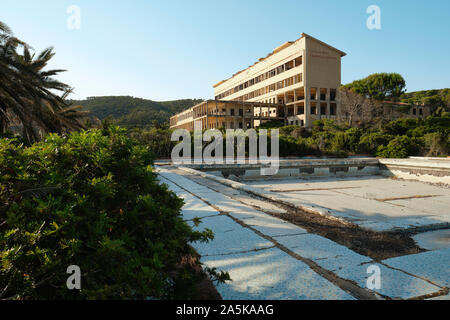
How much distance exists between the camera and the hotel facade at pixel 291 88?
37.3 meters

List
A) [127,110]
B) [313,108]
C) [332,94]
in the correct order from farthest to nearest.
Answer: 1. [127,110]
2. [313,108]
3. [332,94]

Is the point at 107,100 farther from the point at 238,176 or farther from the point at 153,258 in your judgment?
the point at 153,258

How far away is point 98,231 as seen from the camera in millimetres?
1289

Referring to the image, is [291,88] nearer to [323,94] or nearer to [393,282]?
[323,94]

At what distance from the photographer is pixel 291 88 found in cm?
4006

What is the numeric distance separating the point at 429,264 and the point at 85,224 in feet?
8.64

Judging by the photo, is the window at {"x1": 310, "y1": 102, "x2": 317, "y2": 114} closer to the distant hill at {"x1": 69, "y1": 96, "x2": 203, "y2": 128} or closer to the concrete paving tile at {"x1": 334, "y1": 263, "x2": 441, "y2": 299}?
the distant hill at {"x1": 69, "y1": 96, "x2": 203, "y2": 128}

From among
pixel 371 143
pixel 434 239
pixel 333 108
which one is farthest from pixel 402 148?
pixel 333 108

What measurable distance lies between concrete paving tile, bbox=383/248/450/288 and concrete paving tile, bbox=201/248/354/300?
78cm

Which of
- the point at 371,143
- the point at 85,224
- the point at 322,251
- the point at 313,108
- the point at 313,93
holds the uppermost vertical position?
the point at 313,93

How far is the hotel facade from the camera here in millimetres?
37312

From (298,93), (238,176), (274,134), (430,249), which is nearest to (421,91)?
(298,93)

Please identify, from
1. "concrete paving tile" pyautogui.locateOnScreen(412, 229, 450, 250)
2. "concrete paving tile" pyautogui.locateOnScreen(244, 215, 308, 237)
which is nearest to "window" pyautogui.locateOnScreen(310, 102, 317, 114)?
"concrete paving tile" pyautogui.locateOnScreen(412, 229, 450, 250)
